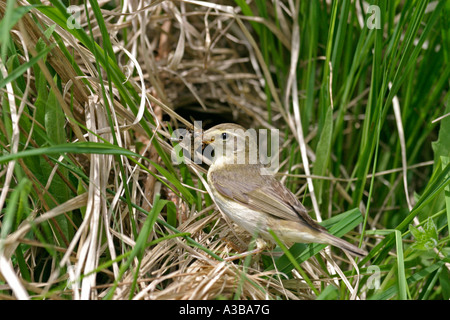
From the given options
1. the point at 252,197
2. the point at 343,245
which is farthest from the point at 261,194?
the point at 343,245

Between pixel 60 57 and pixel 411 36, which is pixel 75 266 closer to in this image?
pixel 60 57

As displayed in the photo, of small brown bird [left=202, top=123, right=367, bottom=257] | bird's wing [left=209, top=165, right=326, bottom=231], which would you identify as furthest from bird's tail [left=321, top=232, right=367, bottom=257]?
bird's wing [left=209, top=165, right=326, bottom=231]

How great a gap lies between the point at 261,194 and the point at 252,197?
6 centimetres

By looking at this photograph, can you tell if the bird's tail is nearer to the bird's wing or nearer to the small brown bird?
the small brown bird

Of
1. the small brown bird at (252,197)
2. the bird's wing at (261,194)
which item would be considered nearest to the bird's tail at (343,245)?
the small brown bird at (252,197)

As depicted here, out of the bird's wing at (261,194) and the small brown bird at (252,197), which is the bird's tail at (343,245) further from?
the bird's wing at (261,194)

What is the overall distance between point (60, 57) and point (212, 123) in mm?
2043

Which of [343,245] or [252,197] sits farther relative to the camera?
[252,197]

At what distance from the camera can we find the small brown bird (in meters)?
2.63

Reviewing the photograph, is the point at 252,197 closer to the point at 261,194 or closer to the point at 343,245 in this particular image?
the point at 261,194

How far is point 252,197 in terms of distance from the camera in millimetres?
2984

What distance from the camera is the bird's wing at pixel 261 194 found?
2.81 meters

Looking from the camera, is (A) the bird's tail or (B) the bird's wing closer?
(A) the bird's tail

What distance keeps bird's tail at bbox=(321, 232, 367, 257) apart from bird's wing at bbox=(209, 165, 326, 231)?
18cm
